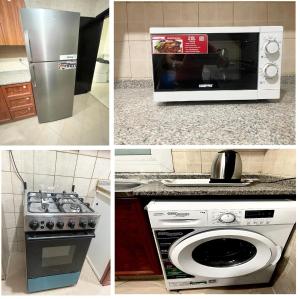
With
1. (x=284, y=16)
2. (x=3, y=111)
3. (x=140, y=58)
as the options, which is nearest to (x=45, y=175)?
(x=140, y=58)

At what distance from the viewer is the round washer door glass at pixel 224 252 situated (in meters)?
0.96

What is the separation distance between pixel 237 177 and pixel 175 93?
1.51 feet

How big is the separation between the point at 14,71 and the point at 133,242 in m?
1.64

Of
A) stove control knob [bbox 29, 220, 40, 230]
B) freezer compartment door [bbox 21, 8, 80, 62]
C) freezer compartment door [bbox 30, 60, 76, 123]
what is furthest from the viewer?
freezer compartment door [bbox 30, 60, 76, 123]

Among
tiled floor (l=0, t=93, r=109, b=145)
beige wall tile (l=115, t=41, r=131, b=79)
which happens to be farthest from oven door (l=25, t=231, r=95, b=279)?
beige wall tile (l=115, t=41, r=131, b=79)

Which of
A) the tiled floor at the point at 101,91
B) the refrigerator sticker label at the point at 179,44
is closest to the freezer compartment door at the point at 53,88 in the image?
the tiled floor at the point at 101,91

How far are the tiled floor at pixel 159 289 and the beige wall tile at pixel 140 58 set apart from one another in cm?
101

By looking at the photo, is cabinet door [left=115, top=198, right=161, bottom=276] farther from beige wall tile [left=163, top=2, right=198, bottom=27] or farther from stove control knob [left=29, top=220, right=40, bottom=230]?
beige wall tile [left=163, top=2, right=198, bottom=27]

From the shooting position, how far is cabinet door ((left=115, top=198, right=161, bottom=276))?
37.9 inches

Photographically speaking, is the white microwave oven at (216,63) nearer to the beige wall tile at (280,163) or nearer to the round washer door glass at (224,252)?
the beige wall tile at (280,163)

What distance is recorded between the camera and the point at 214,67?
0.90 metres

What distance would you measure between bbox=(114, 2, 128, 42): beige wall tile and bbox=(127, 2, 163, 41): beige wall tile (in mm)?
21

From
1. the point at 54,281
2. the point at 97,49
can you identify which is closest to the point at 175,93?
the point at 54,281

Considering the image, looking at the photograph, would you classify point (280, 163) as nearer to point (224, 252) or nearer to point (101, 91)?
point (224, 252)
